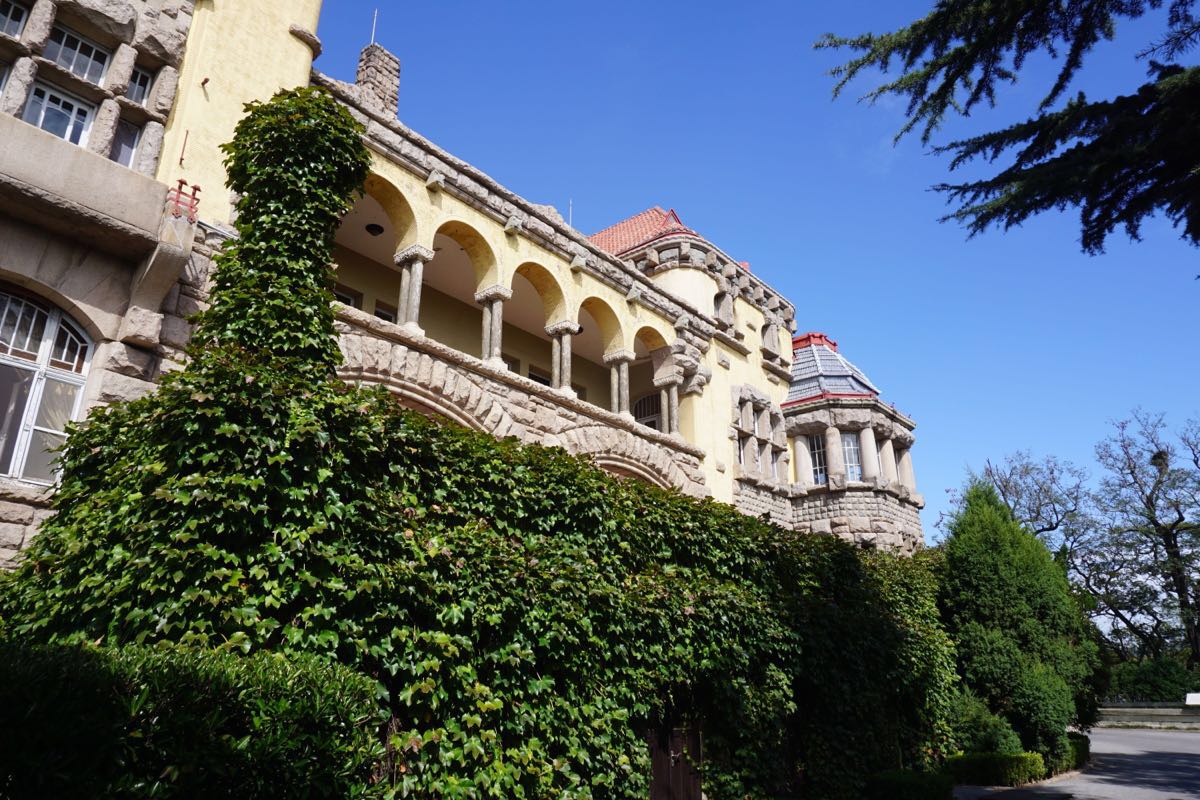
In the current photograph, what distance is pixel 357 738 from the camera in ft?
15.5

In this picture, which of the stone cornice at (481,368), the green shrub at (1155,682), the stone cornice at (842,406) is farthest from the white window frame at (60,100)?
the green shrub at (1155,682)

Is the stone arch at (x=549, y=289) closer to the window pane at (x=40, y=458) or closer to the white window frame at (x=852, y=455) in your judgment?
the window pane at (x=40, y=458)

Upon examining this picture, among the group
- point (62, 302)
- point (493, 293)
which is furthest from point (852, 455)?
point (62, 302)

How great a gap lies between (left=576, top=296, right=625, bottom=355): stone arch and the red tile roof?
196 inches

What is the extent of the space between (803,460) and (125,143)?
1948 centimetres

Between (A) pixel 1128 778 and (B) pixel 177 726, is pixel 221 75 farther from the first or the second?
(A) pixel 1128 778

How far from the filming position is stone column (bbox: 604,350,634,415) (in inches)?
664

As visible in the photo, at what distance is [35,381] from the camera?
802cm

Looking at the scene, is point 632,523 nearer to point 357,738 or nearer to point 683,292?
point 357,738

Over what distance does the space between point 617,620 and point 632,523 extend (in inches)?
57.2

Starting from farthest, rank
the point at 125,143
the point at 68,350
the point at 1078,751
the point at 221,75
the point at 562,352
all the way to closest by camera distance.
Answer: the point at 1078,751 < the point at 562,352 < the point at 221,75 < the point at 125,143 < the point at 68,350

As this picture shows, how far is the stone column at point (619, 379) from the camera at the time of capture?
1686 cm

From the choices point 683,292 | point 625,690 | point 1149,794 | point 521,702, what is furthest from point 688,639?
point 683,292

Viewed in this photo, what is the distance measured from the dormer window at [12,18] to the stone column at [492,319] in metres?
7.61
